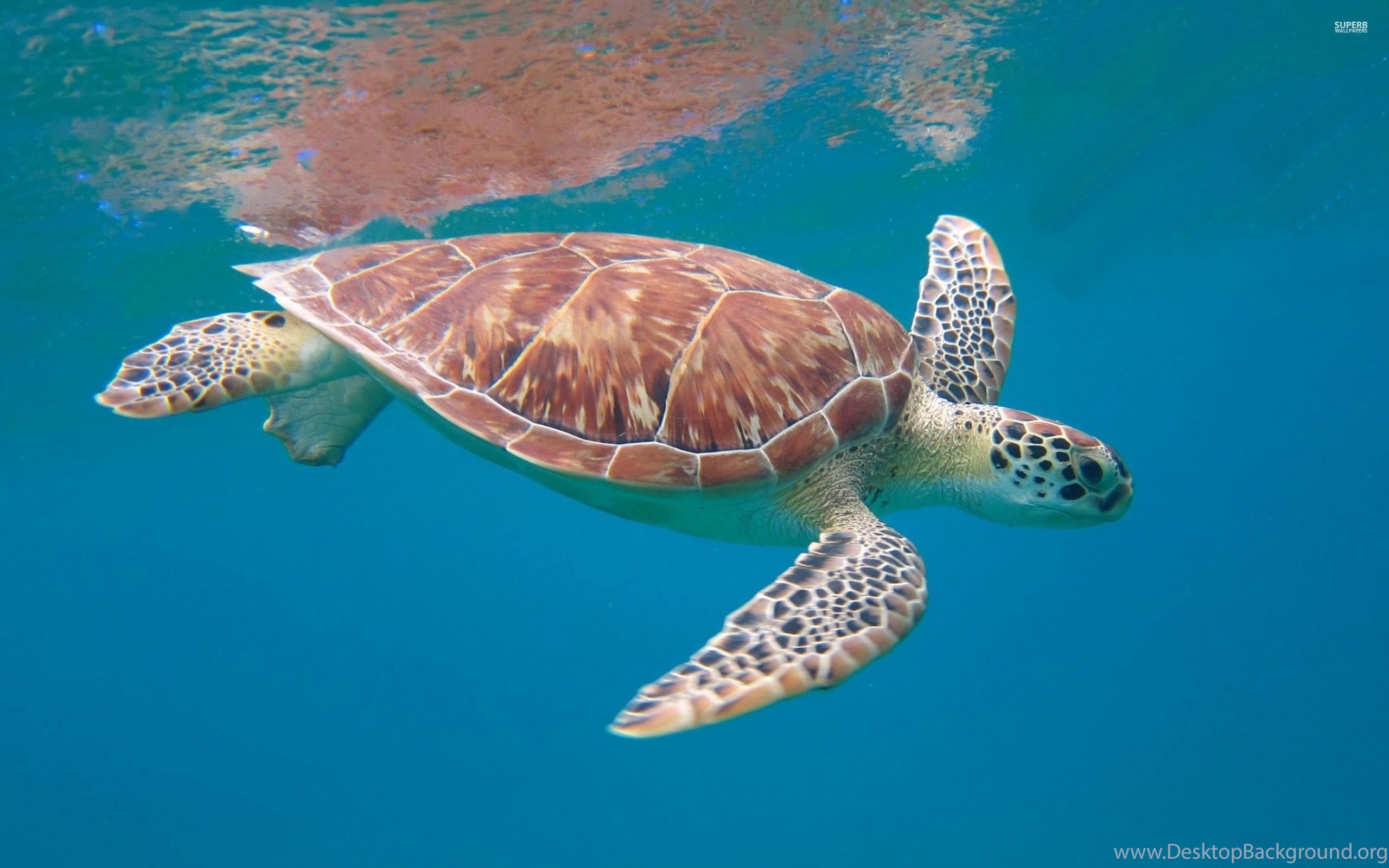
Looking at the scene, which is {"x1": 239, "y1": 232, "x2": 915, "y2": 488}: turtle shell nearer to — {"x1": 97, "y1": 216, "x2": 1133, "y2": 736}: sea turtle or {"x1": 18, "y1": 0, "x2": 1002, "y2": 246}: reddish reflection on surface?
{"x1": 97, "y1": 216, "x2": 1133, "y2": 736}: sea turtle

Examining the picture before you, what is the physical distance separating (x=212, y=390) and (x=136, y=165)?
5533 mm

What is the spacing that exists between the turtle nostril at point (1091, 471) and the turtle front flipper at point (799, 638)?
102 cm

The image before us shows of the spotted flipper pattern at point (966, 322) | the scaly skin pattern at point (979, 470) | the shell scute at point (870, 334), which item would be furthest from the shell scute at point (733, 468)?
the spotted flipper pattern at point (966, 322)

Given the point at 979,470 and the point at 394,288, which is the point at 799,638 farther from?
the point at 394,288

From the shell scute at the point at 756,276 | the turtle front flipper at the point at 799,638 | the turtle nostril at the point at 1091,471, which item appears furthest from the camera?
the shell scute at the point at 756,276

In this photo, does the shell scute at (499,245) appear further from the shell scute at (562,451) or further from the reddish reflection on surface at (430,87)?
the reddish reflection on surface at (430,87)

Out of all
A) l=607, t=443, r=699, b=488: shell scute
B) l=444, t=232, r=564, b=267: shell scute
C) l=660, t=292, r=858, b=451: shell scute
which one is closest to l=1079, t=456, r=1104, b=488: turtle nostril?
l=660, t=292, r=858, b=451: shell scute

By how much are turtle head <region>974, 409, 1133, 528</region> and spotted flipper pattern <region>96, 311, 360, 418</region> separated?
3.78m

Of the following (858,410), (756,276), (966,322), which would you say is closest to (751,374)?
(858,410)

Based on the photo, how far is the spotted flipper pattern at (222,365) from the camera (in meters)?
3.71

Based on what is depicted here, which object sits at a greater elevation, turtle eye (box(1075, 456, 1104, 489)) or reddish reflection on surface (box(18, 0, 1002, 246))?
reddish reflection on surface (box(18, 0, 1002, 246))

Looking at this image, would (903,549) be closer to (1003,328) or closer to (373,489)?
(1003,328)

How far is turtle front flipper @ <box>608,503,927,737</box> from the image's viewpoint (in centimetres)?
226

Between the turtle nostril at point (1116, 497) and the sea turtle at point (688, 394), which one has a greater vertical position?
the sea turtle at point (688, 394)
